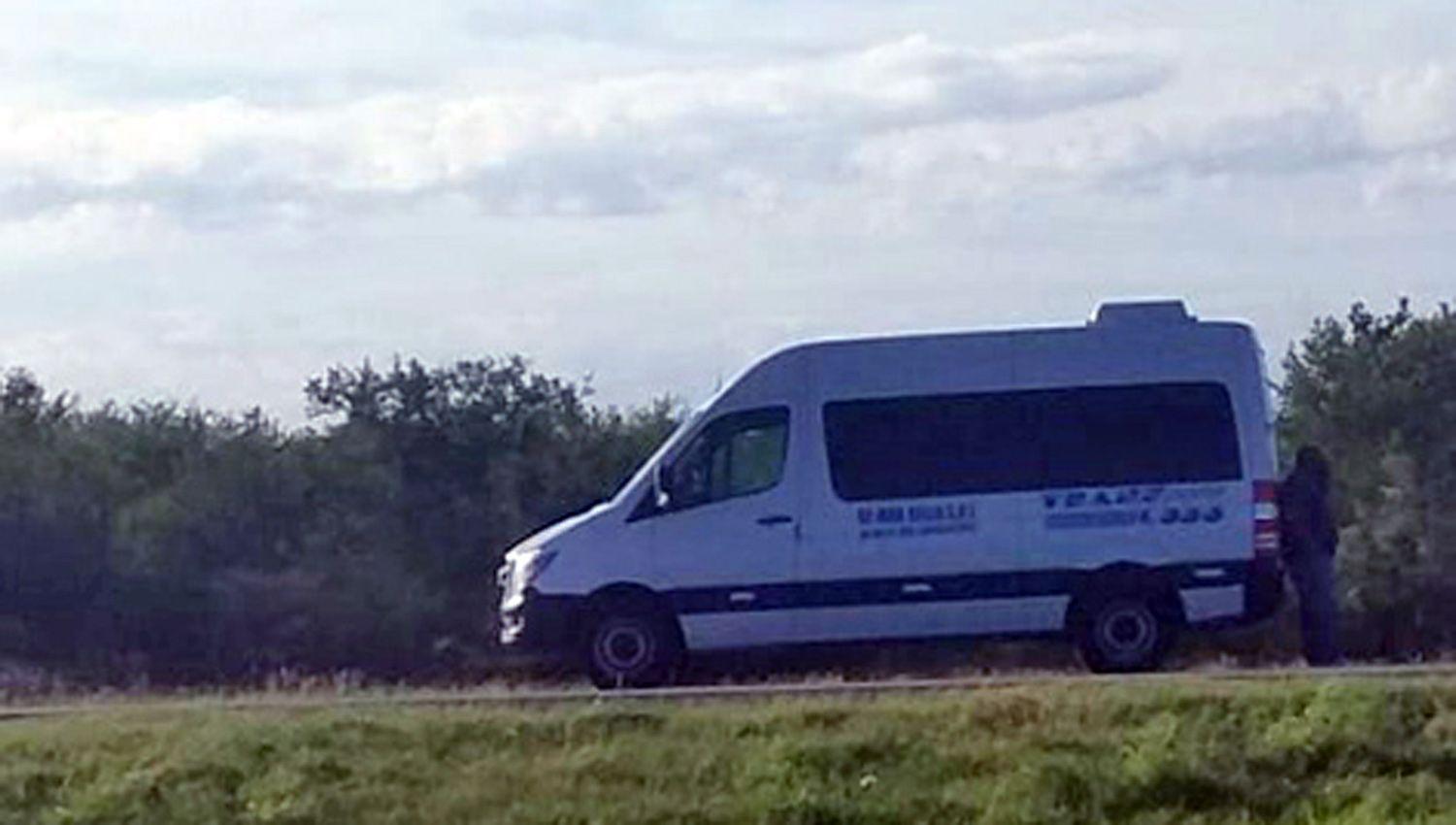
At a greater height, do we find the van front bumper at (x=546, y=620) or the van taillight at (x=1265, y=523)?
the van taillight at (x=1265, y=523)

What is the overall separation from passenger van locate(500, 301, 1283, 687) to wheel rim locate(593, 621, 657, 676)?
1cm

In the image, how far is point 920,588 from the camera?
23141mm

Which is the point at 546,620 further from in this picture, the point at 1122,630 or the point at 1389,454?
the point at 1389,454

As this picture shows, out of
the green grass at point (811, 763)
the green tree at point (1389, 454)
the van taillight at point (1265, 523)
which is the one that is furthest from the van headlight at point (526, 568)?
the green tree at point (1389, 454)

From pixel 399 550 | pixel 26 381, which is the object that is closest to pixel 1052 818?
pixel 399 550

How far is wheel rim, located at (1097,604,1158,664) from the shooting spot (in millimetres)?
23062

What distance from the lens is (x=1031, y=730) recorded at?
1706 centimetres

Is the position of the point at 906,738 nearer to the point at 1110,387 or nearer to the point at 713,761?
the point at 713,761

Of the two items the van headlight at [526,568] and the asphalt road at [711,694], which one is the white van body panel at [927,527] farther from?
the asphalt road at [711,694]

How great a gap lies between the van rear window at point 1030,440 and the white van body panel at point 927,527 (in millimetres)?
79

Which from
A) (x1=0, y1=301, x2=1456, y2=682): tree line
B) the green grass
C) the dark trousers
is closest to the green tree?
(x1=0, y1=301, x2=1456, y2=682): tree line

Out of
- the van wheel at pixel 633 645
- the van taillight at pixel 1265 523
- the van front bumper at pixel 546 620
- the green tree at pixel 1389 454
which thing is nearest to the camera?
the van taillight at pixel 1265 523

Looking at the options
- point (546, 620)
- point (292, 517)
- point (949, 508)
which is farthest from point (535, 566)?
point (292, 517)

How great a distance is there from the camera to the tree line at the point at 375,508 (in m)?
32.3
